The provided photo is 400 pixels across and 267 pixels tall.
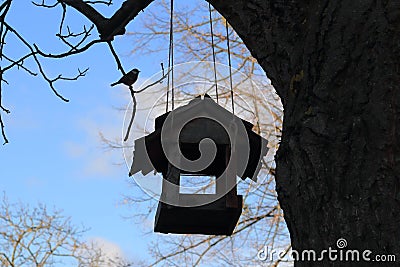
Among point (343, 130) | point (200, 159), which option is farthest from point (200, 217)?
point (343, 130)

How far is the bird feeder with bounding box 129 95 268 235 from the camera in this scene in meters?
2.17

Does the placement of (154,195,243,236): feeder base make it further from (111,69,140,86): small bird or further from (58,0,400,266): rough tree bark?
(58,0,400,266): rough tree bark

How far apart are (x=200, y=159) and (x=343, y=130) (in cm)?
109

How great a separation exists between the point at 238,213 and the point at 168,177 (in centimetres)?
27

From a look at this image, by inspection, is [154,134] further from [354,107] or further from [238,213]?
[354,107]

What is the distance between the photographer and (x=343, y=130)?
1.24m

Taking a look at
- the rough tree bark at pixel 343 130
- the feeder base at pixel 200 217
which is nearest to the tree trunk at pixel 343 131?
the rough tree bark at pixel 343 130

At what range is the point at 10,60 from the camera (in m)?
2.73

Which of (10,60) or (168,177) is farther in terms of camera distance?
(10,60)

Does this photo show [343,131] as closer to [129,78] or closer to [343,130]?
[343,130]

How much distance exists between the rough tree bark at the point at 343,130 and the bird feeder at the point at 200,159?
821mm

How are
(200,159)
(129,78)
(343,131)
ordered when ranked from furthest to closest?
(200,159)
(129,78)
(343,131)

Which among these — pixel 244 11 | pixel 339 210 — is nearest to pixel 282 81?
pixel 244 11

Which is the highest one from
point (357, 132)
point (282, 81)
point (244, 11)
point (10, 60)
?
point (10, 60)
